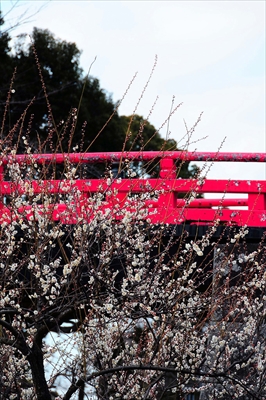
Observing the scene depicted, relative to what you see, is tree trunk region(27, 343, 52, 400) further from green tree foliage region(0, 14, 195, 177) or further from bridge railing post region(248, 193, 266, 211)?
green tree foliage region(0, 14, 195, 177)

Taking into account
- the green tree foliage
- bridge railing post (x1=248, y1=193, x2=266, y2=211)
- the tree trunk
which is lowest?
the tree trunk

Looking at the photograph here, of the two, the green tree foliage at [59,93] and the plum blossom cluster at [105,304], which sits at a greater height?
the green tree foliage at [59,93]

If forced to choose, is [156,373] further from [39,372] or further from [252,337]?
[39,372]

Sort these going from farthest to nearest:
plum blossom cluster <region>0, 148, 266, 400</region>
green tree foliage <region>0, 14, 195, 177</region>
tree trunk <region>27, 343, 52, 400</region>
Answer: green tree foliage <region>0, 14, 195, 177</region>, tree trunk <region>27, 343, 52, 400</region>, plum blossom cluster <region>0, 148, 266, 400</region>

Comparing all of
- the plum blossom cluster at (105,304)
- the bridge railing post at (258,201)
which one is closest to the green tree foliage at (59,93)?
the bridge railing post at (258,201)

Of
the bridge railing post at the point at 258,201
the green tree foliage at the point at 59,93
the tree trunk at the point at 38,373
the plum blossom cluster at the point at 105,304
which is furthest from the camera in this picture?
the green tree foliage at the point at 59,93

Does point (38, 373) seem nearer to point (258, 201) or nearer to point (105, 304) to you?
point (105, 304)

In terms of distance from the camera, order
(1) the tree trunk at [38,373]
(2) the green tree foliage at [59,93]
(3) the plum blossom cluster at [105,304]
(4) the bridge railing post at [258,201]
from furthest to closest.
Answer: (2) the green tree foliage at [59,93] → (4) the bridge railing post at [258,201] → (1) the tree trunk at [38,373] → (3) the plum blossom cluster at [105,304]

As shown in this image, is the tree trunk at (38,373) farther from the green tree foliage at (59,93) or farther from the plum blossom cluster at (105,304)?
the green tree foliage at (59,93)

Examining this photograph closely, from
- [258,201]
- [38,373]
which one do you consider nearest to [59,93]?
[258,201]

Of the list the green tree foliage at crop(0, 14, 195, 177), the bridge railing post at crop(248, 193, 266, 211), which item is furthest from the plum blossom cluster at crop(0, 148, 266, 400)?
the green tree foliage at crop(0, 14, 195, 177)

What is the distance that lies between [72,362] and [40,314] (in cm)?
51

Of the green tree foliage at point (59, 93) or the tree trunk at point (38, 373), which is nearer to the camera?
the tree trunk at point (38, 373)

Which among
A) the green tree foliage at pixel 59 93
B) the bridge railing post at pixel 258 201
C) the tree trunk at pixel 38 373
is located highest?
the green tree foliage at pixel 59 93
